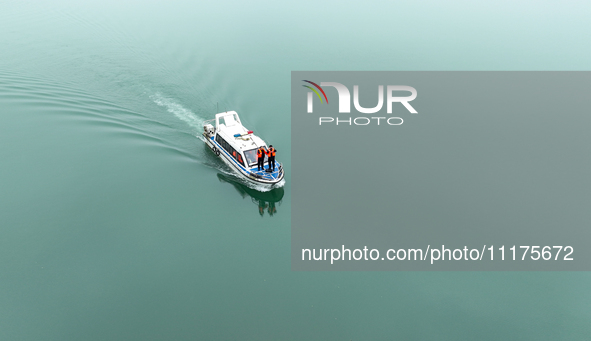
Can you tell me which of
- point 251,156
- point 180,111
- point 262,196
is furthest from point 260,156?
point 180,111

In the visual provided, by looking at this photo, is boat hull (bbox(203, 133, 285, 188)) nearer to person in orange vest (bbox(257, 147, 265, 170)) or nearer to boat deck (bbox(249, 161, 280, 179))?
boat deck (bbox(249, 161, 280, 179))

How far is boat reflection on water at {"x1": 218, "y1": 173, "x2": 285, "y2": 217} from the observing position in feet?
69.5

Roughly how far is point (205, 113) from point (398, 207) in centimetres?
1440

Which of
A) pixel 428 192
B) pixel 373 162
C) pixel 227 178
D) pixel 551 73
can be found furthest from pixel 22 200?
pixel 551 73

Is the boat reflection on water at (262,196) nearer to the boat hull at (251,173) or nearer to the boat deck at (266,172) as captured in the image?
the boat hull at (251,173)

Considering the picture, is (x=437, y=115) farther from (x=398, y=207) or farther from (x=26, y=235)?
(x=26, y=235)

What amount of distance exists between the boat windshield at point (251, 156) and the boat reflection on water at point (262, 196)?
137 centimetres

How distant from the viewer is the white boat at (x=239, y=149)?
72.1 ft

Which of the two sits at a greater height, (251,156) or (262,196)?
(251,156)

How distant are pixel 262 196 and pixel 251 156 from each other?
2293 mm

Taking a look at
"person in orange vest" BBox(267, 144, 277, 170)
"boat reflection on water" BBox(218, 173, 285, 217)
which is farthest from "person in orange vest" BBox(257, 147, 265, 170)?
"boat reflection on water" BBox(218, 173, 285, 217)
